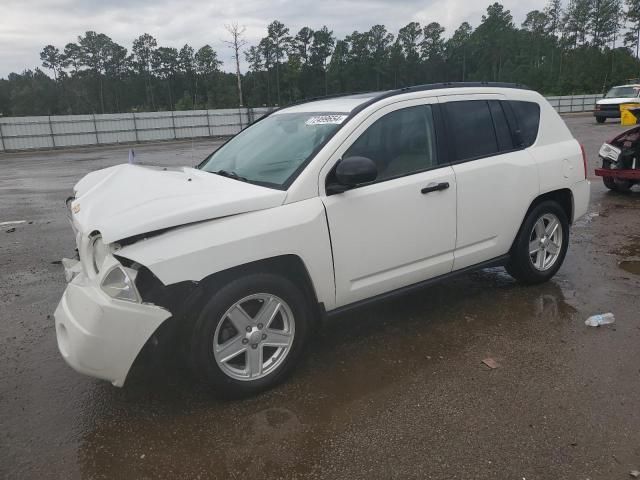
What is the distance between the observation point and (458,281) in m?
5.25

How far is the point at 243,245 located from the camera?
2977 millimetres

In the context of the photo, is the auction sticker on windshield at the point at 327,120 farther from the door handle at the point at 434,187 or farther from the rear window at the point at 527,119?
the rear window at the point at 527,119

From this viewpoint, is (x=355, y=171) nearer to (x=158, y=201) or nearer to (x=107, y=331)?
(x=158, y=201)

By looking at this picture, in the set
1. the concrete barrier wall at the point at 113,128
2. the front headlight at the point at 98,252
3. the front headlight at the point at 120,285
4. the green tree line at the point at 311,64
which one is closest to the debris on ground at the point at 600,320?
the front headlight at the point at 120,285

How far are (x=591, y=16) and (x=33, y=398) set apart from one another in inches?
4047

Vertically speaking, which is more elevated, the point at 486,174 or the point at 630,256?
the point at 486,174

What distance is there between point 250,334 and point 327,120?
1609mm

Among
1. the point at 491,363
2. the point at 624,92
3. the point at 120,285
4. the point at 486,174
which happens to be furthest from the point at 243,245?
the point at 624,92

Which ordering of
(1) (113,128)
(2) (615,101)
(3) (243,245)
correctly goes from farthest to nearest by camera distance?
(1) (113,128), (2) (615,101), (3) (243,245)

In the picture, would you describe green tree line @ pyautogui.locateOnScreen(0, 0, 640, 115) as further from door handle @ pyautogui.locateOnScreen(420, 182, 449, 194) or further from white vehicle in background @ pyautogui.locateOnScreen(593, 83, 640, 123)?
door handle @ pyautogui.locateOnScreen(420, 182, 449, 194)

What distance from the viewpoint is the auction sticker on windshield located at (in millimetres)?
3619

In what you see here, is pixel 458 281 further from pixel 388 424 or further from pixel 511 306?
pixel 388 424

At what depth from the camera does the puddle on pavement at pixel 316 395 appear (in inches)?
107

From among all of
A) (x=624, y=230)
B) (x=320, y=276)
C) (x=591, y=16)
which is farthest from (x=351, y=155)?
(x=591, y=16)
